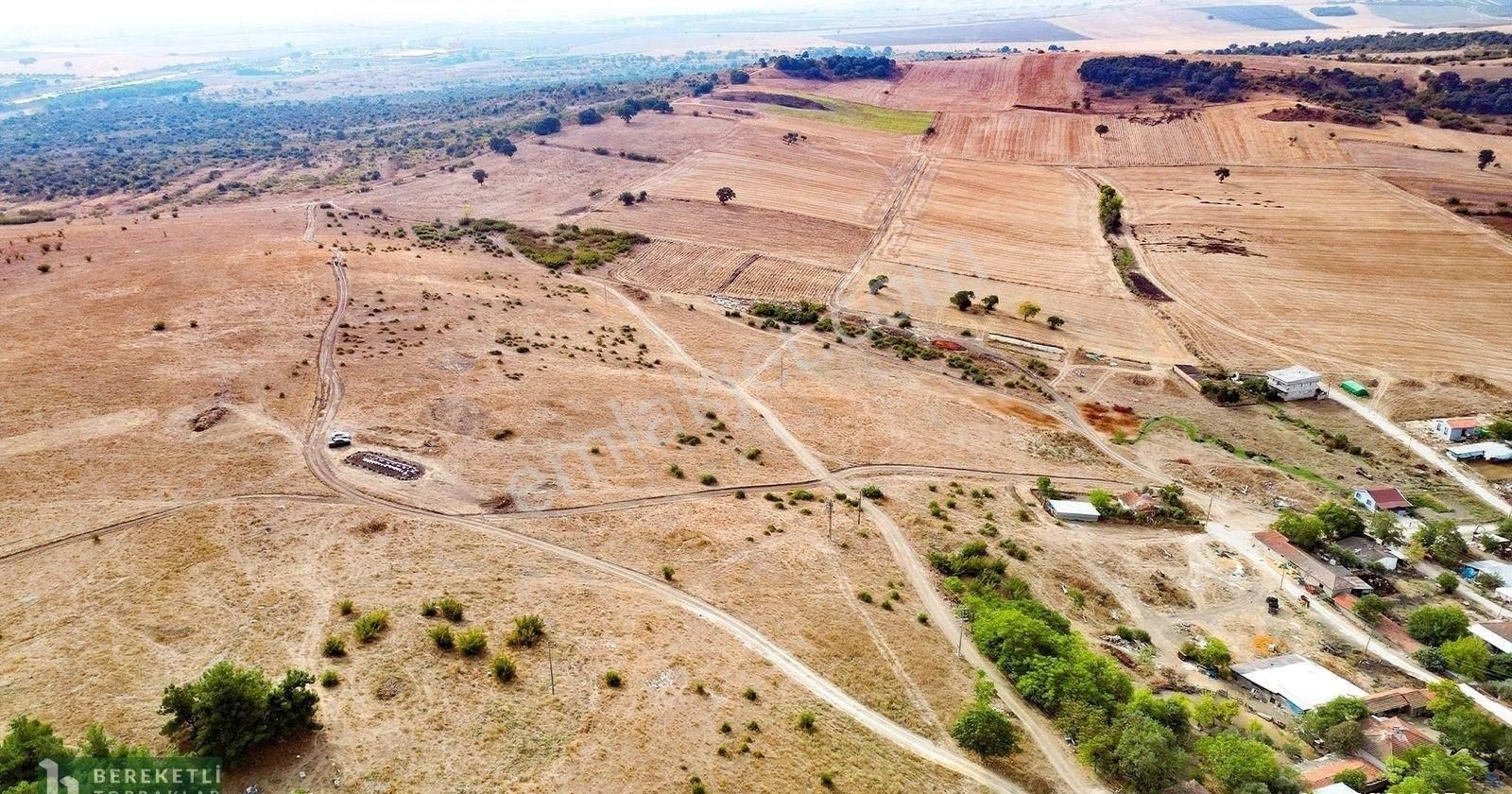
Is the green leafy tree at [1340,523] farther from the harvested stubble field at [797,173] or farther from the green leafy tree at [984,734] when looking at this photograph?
the harvested stubble field at [797,173]

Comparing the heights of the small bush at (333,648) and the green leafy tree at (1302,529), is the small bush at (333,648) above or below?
above

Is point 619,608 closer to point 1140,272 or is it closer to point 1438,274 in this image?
point 1140,272

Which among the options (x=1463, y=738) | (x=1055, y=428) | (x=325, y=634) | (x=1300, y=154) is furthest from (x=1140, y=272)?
(x=325, y=634)

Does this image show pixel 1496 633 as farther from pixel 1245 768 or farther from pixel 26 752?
pixel 26 752

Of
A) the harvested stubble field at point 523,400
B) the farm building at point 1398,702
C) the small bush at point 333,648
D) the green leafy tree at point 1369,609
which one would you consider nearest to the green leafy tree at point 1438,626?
the green leafy tree at point 1369,609

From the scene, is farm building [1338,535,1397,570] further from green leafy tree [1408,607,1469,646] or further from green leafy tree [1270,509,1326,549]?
green leafy tree [1408,607,1469,646]

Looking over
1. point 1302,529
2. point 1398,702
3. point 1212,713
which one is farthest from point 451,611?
point 1302,529

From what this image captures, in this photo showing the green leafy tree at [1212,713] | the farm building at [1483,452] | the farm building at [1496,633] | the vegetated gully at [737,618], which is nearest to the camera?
the vegetated gully at [737,618]

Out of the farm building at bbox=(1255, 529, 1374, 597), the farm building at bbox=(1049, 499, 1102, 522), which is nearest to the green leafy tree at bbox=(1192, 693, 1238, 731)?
the farm building at bbox=(1255, 529, 1374, 597)
